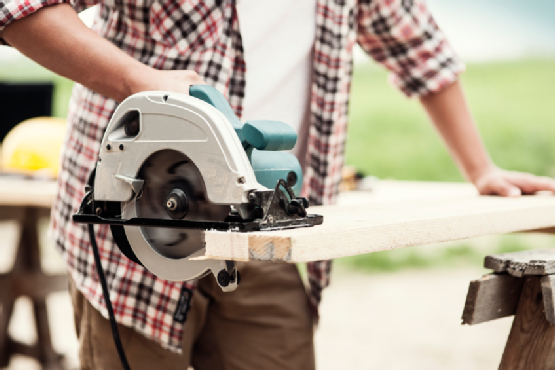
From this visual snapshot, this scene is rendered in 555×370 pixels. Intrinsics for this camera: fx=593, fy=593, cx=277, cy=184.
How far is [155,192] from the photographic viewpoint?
0.87 m

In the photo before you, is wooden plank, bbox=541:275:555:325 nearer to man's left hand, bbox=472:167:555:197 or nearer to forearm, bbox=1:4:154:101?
man's left hand, bbox=472:167:555:197

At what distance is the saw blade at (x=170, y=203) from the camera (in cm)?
83

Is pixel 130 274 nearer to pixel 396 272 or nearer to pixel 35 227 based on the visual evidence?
pixel 35 227

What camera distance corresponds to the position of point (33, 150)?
2729 mm

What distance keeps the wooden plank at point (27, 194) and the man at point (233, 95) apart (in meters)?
1.02

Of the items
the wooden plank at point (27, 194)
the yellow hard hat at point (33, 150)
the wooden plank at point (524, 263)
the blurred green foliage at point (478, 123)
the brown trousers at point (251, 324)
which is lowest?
the brown trousers at point (251, 324)

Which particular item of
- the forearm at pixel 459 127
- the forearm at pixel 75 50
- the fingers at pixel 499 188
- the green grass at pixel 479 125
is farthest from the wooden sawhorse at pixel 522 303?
the green grass at pixel 479 125

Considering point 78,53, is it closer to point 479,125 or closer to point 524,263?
point 524,263

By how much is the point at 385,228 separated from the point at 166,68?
22.9 inches

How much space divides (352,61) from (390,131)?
6.83m

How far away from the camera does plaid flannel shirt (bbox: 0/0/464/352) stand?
1.19 m

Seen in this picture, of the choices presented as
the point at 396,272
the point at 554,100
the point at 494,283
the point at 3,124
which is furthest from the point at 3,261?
the point at 554,100

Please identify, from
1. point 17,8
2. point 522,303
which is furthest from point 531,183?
point 17,8

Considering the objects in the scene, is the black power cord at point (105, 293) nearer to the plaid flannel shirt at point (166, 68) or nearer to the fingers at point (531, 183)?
the plaid flannel shirt at point (166, 68)
